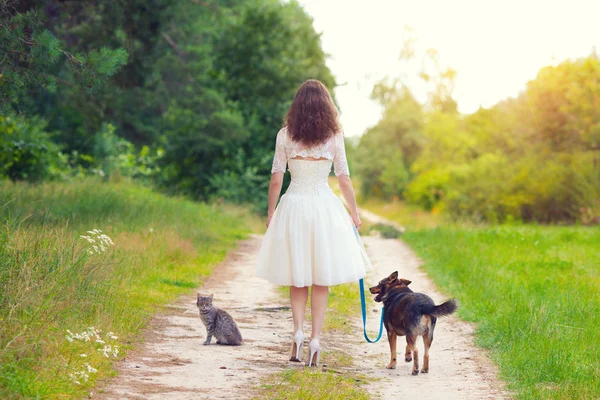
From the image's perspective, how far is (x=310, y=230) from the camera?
7.63 m

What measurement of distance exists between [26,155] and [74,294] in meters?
17.5

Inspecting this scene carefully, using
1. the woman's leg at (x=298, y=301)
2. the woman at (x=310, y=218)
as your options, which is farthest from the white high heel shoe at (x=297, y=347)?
the woman's leg at (x=298, y=301)

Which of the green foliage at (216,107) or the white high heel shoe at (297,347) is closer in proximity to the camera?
the white high heel shoe at (297,347)

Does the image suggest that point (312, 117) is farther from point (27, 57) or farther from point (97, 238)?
point (27, 57)

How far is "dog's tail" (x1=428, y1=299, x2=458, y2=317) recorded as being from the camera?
7012 millimetres

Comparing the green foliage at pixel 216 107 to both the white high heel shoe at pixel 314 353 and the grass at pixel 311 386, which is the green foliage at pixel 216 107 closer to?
the white high heel shoe at pixel 314 353

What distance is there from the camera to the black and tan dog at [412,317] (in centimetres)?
728

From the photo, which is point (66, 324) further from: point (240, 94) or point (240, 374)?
point (240, 94)

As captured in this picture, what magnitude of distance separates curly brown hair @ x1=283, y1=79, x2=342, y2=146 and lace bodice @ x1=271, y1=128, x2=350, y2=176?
0.19ft

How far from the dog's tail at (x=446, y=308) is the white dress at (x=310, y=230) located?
873 mm

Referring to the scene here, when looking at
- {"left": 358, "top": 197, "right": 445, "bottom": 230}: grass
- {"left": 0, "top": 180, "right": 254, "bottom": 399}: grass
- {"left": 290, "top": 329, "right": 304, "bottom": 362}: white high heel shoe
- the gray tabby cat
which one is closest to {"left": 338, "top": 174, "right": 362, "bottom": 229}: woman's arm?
{"left": 290, "top": 329, "right": 304, "bottom": 362}: white high heel shoe

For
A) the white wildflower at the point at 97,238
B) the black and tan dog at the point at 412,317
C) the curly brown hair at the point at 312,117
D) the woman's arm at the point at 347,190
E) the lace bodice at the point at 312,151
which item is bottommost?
the black and tan dog at the point at 412,317

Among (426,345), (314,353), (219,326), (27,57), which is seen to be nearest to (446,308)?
(426,345)

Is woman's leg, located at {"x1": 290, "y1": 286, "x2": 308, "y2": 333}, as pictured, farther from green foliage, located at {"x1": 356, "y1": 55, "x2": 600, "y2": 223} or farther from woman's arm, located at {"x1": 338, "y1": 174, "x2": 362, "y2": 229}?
green foliage, located at {"x1": 356, "y1": 55, "x2": 600, "y2": 223}
